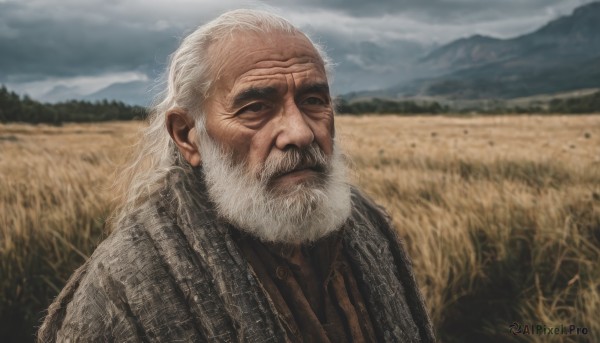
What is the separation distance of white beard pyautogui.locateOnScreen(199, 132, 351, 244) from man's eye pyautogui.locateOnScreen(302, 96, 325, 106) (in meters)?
0.23

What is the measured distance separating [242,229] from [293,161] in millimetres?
341

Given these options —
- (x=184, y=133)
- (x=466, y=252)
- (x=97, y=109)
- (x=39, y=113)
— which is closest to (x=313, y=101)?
(x=184, y=133)

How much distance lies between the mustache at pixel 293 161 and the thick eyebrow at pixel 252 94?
232 millimetres

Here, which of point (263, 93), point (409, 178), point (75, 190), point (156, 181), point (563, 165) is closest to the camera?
point (263, 93)

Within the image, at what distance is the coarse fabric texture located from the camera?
1740mm

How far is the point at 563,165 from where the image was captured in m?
7.48

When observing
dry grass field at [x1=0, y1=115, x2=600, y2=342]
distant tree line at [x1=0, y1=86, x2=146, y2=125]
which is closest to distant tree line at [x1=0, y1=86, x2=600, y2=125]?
distant tree line at [x1=0, y1=86, x2=146, y2=125]

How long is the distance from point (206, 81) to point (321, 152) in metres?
0.52

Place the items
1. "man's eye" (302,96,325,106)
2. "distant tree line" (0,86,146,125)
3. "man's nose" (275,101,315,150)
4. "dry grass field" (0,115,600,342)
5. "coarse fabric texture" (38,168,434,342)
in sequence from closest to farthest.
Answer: "coarse fabric texture" (38,168,434,342), "man's nose" (275,101,315,150), "man's eye" (302,96,325,106), "dry grass field" (0,115,600,342), "distant tree line" (0,86,146,125)

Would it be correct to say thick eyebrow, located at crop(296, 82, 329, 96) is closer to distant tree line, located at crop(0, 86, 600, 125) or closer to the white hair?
the white hair

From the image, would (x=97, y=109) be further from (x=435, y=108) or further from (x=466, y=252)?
(x=466, y=252)

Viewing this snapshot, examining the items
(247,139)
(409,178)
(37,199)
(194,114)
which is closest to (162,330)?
(247,139)

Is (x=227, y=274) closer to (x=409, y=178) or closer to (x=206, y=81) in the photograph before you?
(x=206, y=81)

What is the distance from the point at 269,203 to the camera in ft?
6.72
